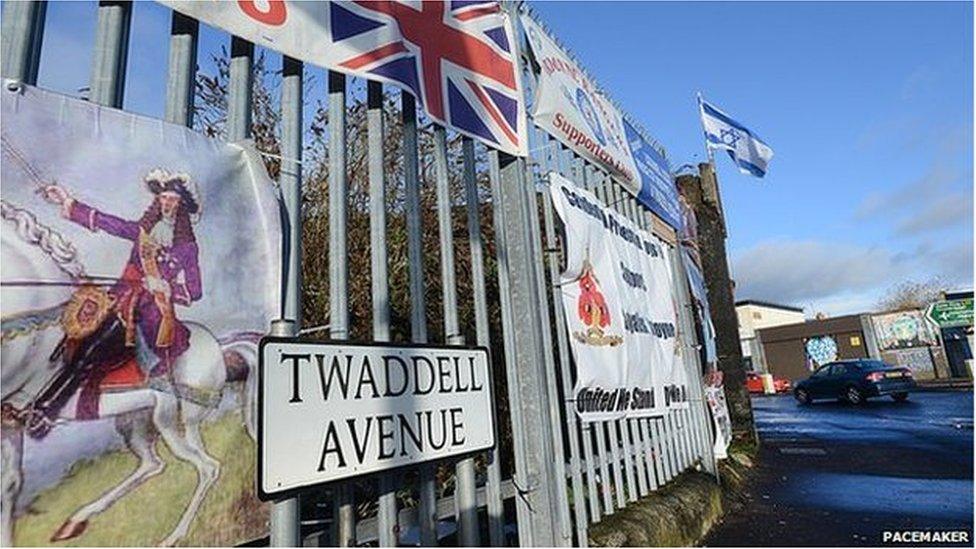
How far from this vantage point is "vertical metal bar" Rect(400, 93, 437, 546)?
2.27 meters

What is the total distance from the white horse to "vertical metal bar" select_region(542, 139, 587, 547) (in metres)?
1.92

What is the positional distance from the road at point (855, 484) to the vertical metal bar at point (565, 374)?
5.36 feet

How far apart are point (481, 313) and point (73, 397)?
65.1 inches

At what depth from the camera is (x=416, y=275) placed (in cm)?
246

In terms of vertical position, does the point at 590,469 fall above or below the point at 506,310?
below

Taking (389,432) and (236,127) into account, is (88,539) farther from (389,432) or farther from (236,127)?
(236,127)

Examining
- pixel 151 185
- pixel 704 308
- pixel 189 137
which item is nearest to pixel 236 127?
pixel 189 137

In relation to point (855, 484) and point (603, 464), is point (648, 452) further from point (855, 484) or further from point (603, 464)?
point (855, 484)

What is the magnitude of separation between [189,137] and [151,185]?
0.21m

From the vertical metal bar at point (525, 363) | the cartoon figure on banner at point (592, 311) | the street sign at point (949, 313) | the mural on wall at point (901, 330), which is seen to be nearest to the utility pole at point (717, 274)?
the cartoon figure on banner at point (592, 311)

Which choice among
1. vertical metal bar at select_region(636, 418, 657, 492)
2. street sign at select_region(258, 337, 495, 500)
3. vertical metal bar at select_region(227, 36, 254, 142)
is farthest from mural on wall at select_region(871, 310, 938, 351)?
vertical metal bar at select_region(227, 36, 254, 142)

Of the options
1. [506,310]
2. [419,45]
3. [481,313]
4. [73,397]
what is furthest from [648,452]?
[73,397]

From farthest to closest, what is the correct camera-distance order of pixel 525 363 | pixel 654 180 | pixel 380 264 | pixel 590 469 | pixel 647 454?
pixel 654 180 → pixel 647 454 → pixel 590 469 → pixel 525 363 → pixel 380 264

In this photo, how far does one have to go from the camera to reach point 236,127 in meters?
1.95
